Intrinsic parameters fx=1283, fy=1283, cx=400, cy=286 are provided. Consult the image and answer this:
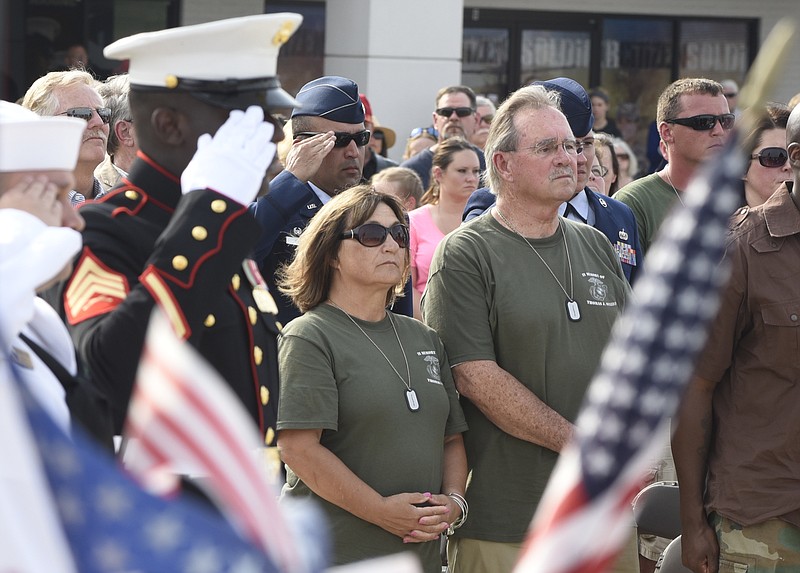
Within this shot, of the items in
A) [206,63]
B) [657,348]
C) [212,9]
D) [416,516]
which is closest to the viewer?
[657,348]

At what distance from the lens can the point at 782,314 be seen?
3801 mm

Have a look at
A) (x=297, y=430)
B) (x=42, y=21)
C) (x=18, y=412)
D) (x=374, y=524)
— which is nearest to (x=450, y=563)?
(x=374, y=524)

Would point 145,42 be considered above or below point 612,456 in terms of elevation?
above

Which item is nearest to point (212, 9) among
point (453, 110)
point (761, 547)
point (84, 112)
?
point (453, 110)

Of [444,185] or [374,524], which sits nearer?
[374,524]

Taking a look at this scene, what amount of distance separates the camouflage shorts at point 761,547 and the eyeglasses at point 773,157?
238 cm

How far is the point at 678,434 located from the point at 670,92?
271 centimetres

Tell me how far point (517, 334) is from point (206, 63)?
193 cm

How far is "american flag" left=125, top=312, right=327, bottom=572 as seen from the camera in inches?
51.6

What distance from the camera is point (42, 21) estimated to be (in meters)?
11.9

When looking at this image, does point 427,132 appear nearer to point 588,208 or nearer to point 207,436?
point 588,208

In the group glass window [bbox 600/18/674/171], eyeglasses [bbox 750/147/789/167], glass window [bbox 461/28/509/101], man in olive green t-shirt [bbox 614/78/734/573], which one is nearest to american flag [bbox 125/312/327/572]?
man in olive green t-shirt [bbox 614/78/734/573]

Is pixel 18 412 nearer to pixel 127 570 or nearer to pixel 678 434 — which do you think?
pixel 127 570

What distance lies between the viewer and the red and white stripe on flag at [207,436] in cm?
131
